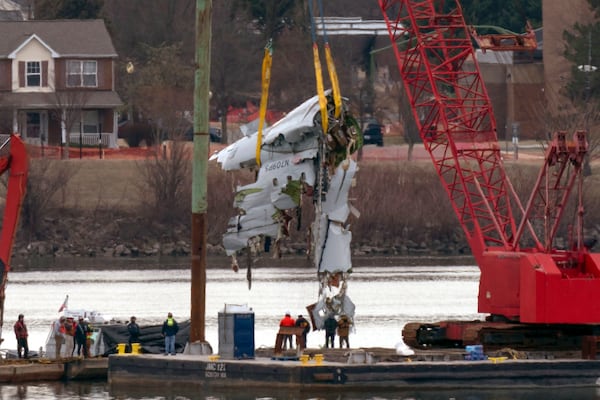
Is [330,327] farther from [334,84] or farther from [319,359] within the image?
[334,84]

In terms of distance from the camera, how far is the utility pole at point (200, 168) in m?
43.8

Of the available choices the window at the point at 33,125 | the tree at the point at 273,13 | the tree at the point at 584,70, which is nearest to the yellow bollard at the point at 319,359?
the tree at the point at 584,70

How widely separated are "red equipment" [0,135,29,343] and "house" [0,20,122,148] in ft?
203

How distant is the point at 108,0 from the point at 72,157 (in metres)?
35.5

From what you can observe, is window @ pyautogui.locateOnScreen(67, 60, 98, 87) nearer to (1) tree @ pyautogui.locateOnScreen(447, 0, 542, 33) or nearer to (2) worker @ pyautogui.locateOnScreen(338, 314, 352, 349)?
(1) tree @ pyautogui.locateOnScreen(447, 0, 542, 33)

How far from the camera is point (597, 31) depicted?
11175cm

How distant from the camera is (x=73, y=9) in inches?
4919

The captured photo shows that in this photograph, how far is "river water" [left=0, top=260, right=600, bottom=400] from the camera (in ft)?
146

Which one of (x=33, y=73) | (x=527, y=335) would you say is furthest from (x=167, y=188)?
(x=527, y=335)

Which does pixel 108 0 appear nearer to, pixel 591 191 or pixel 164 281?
pixel 591 191

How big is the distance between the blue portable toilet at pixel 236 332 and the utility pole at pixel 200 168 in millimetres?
751

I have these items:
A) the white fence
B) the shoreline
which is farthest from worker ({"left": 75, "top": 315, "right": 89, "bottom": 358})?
the white fence

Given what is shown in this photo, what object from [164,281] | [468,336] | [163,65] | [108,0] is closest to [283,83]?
[163,65]

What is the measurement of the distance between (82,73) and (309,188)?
6825 centimetres
